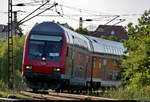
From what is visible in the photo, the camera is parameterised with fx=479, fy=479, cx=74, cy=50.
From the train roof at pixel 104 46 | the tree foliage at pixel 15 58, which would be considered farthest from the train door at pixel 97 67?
the tree foliage at pixel 15 58

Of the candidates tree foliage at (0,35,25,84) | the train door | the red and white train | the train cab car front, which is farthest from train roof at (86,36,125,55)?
tree foliage at (0,35,25,84)

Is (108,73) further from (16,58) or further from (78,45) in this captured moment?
(16,58)

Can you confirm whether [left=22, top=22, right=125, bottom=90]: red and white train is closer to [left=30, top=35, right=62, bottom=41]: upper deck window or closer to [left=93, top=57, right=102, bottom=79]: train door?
[left=30, top=35, right=62, bottom=41]: upper deck window

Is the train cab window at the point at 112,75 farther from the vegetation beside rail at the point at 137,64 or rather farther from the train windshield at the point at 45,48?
the train windshield at the point at 45,48

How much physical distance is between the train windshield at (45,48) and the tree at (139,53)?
395cm

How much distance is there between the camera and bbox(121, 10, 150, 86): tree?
21328mm

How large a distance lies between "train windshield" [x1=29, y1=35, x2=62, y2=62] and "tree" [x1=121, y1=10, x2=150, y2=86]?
3.95 m

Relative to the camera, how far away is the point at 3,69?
1543 inches

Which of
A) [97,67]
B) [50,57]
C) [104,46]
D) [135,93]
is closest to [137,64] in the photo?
[135,93]

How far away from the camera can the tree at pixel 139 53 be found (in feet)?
70.0

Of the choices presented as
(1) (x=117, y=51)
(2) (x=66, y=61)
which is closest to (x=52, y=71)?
(2) (x=66, y=61)

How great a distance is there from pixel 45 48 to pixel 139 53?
4.84m

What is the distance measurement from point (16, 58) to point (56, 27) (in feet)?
69.2

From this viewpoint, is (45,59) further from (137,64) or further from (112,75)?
(112,75)
